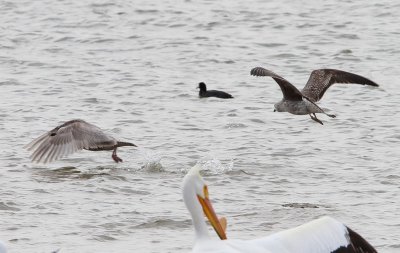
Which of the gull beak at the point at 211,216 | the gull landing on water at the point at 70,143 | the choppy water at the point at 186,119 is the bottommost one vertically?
the choppy water at the point at 186,119

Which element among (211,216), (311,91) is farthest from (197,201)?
(311,91)

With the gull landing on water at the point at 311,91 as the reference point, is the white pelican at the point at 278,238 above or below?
above

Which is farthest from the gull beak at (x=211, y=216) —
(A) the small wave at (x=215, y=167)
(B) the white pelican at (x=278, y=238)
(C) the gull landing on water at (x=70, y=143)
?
(C) the gull landing on water at (x=70, y=143)

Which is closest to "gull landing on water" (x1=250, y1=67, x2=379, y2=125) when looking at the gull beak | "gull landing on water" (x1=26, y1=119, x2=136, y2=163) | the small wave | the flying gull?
the flying gull

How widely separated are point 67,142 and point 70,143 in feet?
0.13

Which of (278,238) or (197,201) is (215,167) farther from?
(278,238)

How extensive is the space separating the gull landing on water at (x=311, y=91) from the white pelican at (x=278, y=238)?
228 inches

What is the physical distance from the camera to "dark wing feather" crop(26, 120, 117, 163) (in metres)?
11.6

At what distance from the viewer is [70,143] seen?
11688 millimetres

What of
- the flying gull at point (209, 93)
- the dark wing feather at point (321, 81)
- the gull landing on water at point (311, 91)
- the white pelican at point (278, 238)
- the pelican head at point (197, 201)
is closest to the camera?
the white pelican at point (278, 238)

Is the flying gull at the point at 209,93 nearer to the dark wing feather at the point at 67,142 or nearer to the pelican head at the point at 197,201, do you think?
the dark wing feather at the point at 67,142

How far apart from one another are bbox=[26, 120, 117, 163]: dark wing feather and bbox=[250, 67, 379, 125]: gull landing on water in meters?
2.10

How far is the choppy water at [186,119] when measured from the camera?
9.52 m

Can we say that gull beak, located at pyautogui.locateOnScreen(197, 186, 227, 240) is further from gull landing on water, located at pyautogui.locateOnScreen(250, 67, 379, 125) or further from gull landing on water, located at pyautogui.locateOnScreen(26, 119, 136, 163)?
gull landing on water, located at pyautogui.locateOnScreen(250, 67, 379, 125)
